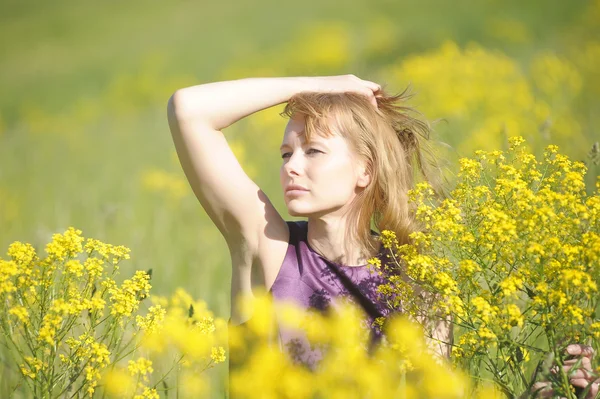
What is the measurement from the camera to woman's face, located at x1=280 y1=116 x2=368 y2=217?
263 cm

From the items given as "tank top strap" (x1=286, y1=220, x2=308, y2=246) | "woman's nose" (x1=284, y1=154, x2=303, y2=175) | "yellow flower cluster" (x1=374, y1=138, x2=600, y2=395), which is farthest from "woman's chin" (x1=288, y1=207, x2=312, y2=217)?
"yellow flower cluster" (x1=374, y1=138, x2=600, y2=395)

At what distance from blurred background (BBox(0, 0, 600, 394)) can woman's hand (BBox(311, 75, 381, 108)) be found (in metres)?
0.33

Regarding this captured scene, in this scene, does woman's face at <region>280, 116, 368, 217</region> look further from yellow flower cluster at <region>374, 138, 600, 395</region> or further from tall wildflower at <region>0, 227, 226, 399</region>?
tall wildflower at <region>0, 227, 226, 399</region>

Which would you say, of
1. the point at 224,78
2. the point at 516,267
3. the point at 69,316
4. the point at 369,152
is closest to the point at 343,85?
the point at 369,152

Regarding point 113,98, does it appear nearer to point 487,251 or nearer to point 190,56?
point 190,56

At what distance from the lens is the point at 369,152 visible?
2850mm

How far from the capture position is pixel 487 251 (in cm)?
209

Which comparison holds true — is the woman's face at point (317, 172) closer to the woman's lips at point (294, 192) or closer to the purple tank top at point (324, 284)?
the woman's lips at point (294, 192)

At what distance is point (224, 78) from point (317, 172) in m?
10.0

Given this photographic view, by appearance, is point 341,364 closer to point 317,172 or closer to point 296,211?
point 296,211

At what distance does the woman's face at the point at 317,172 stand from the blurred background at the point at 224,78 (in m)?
0.67

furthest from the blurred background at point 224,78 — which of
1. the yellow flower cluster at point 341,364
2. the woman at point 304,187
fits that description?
the yellow flower cluster at point 341,364

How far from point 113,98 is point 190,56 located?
407 centimetres

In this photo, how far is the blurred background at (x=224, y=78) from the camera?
493 cm
